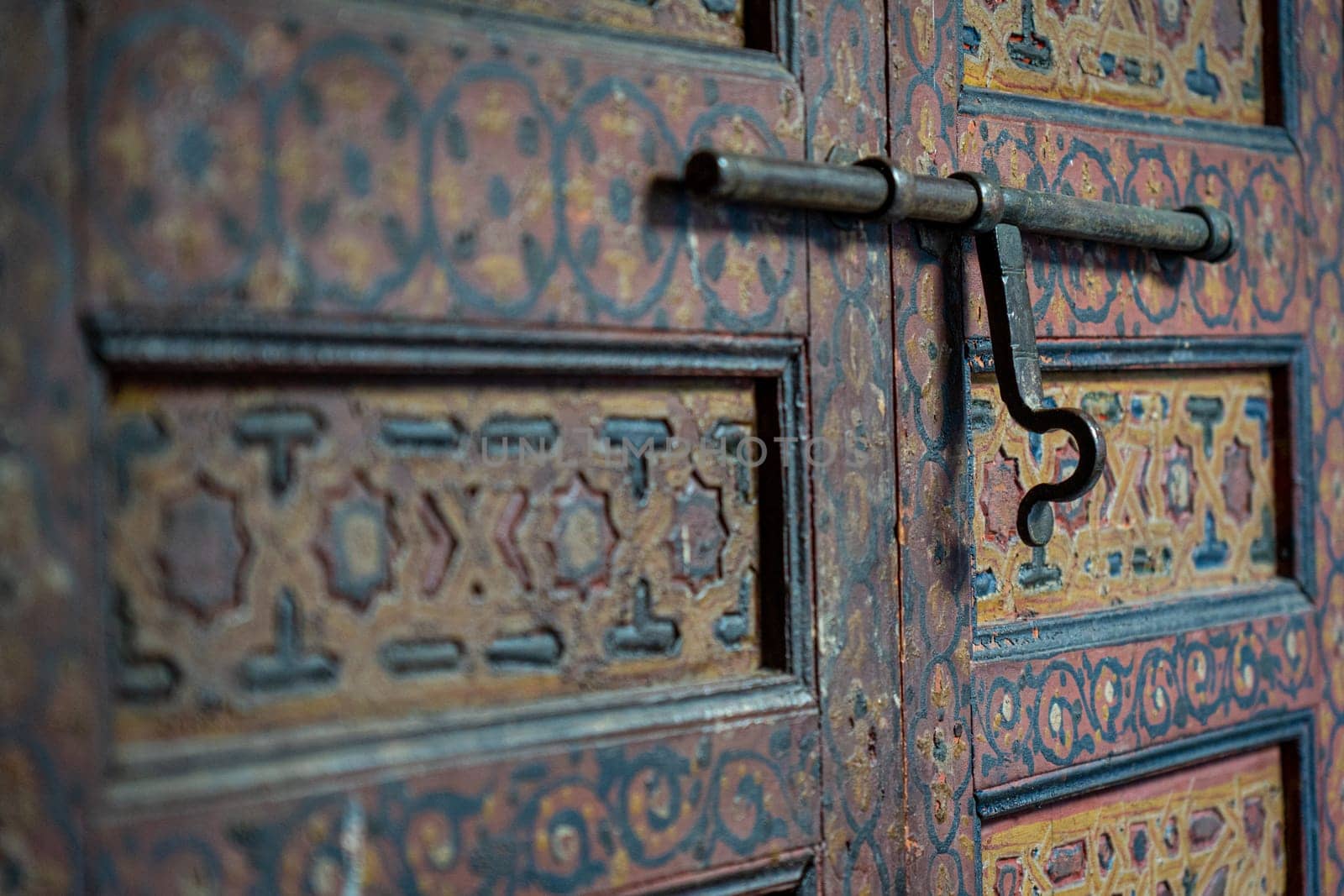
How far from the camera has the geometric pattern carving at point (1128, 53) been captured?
676 millimetres

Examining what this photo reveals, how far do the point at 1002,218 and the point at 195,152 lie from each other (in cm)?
40

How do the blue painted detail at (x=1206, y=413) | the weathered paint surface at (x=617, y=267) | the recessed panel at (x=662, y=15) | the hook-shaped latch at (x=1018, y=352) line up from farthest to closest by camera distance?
the blue painted detail at (x=1206, y=413), the hook-shaped latch at (x=1018, y=352), the recessed panel at (x=662, y=15), the weathered paint surface at (x=617, y=267)

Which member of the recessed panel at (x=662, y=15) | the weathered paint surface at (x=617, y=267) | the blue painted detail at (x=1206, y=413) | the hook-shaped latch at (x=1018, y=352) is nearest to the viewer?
the weathered paint surface at (x=617, y=267)

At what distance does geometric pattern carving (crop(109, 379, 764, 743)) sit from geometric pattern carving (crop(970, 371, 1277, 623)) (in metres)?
0.17

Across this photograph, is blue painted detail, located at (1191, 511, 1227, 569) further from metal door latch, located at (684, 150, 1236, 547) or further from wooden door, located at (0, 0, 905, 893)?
wooden door, located at (0, 0, 905, 893)

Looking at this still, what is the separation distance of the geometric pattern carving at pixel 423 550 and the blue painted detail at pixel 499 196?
0.07m

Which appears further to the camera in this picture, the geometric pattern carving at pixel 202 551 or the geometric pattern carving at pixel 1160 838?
the geometric pattern carving at pixel 1160 838

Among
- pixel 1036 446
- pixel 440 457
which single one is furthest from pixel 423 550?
pixel 1036 446

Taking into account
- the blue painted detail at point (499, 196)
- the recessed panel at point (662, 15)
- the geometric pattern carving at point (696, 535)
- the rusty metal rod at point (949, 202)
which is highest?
the recessed panel at point (662, 15)

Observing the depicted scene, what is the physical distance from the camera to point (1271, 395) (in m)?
0.82

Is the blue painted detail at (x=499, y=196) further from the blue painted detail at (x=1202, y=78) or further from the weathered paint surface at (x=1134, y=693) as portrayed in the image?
the blue painted detail at (x=1202, y=78)

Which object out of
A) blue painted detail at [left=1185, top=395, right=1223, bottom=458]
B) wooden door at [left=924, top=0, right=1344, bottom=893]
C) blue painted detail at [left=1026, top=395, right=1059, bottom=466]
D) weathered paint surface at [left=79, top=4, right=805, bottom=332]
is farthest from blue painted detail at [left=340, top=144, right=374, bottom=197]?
blue painted detail at [left=1185, top=395, right=1223, bottom=458]

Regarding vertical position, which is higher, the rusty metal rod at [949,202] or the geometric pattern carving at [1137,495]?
the rusty metal rod at [949,202]

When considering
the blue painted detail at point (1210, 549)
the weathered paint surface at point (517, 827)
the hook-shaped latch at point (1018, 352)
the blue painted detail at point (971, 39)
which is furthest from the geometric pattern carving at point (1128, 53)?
the weathered paint surface at point (517, 827)
